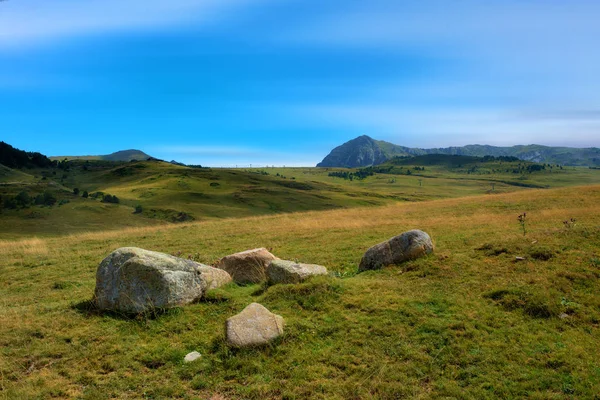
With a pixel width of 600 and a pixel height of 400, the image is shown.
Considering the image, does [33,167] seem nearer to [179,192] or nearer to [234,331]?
[179,192]

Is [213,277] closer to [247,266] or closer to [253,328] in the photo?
[247,266]

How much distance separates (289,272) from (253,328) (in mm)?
3616

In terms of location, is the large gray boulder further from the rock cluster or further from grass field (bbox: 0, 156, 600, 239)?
grass field (bbox: 0, 156, 600, 239)

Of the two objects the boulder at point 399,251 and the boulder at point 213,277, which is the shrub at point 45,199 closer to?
the boulder at point 213,277

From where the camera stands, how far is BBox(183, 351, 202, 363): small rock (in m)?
8.53

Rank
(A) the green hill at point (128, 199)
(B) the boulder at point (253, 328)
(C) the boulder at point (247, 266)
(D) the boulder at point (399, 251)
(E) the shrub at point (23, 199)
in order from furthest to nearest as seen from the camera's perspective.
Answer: (E) the shrub at point (23, 199) → (A) the green hill at point (128, 199) → (D) the boulder at point (399, 251) → (C) the boulder at point (247, 266) → (B) the boulder at point (253, 328)

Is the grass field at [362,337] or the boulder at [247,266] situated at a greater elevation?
the boulder at [247,266]

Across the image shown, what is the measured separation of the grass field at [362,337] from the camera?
7.48m

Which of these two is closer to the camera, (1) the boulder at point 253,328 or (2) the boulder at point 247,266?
(1) the boulder at point 253,328

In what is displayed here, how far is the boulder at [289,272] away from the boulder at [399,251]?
8.95 ft

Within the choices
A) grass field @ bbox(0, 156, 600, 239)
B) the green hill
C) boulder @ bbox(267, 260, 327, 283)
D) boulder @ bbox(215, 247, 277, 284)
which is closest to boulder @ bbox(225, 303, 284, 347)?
boulder @ bbox(267, 260, 327, 283)

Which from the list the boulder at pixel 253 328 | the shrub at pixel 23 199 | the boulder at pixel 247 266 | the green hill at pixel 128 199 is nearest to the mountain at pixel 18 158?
the green hill at pixel 128 199

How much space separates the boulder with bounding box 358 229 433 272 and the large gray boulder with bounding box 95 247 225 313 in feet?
23.4

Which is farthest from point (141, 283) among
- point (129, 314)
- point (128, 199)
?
point (128, 199)
